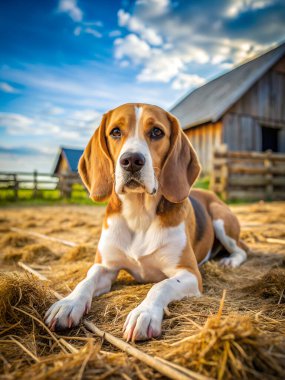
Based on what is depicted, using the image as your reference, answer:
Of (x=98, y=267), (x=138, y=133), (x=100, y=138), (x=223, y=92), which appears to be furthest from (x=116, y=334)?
(x=223, y=92)

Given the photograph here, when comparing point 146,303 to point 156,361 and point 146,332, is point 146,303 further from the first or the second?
point 156,361

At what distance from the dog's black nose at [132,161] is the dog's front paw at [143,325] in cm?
103

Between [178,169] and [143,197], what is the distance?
1.36 feet

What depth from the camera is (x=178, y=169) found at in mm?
2732

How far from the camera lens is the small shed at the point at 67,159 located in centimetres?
2460

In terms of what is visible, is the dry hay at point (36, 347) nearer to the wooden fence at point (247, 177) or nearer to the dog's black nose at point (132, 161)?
the dog's black nose at point (132, 161)

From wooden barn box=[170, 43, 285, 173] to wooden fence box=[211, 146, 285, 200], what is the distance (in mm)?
2490

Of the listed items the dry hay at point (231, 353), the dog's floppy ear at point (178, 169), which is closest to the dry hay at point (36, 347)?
the dry hay at point (231, 353)

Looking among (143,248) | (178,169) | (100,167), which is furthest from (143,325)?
(100,167)

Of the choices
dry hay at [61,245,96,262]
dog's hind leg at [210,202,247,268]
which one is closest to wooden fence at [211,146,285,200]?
dog's hind leg at [210,202,247,268]

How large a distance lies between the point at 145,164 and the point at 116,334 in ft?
3.96

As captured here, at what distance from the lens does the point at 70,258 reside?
3.99m

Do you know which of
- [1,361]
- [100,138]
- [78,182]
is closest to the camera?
[1,361]

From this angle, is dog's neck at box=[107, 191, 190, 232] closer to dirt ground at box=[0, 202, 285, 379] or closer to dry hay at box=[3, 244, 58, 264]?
dirt ground at box=[0, 202, 285, 379]
